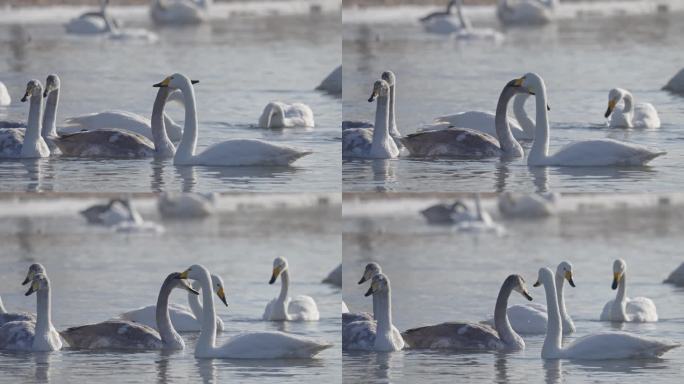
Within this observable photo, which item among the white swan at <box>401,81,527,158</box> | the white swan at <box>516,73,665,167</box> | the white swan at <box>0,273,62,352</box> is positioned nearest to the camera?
the white swan at <box>0,273,62,352</box>

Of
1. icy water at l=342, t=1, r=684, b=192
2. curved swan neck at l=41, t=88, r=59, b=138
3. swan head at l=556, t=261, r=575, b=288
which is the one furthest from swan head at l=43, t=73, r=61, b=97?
swan head at l=556, t=261, r=575, b=288

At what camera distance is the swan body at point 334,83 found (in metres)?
21.8

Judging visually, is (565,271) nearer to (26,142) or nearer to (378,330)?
(378,330)

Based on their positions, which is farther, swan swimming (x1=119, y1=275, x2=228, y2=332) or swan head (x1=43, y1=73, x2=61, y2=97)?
swan head (x1=43, y1=73, x2=61, y2=97)

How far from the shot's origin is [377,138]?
17531 mm

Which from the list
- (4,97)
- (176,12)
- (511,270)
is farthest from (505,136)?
(176,12)

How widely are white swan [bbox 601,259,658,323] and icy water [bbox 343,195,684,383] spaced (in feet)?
0.47

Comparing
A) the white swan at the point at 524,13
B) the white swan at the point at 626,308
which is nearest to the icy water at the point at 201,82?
the white swan at the point at 626,308

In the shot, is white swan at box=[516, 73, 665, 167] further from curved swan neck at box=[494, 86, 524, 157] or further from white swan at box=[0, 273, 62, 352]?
white swan at box=[0, 273, 62, 352]

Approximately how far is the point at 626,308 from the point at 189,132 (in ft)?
13.5

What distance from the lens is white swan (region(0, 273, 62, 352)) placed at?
16.4 meters

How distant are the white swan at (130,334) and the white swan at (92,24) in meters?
15.4

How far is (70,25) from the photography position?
32594mm

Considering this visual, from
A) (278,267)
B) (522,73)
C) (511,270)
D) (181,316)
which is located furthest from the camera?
(522,73)
